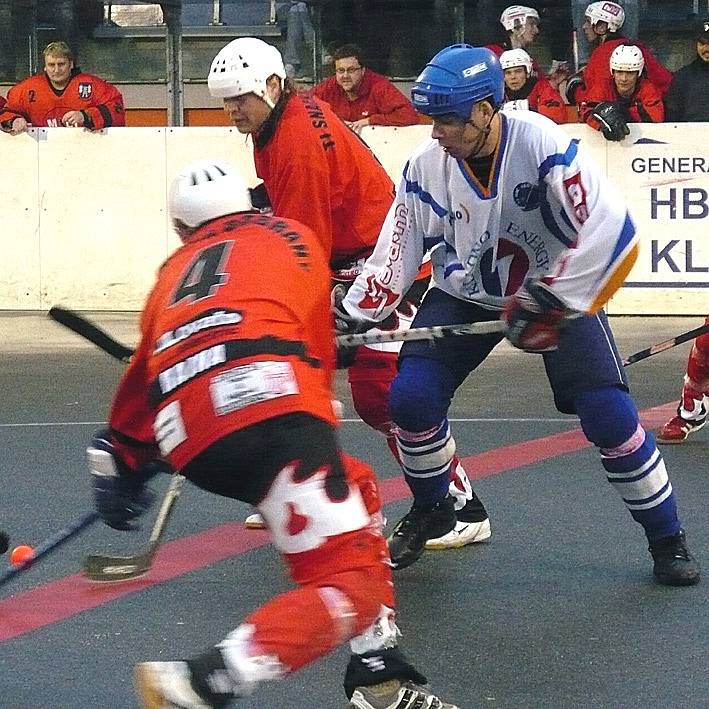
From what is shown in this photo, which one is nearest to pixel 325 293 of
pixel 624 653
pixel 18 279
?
pixel 624 653

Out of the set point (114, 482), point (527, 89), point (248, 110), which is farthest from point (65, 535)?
point (527, 89)

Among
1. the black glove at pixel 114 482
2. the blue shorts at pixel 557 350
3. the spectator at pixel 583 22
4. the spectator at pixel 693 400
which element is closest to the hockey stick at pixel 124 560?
the black glove at pixel 114 482

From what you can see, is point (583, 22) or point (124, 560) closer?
point (124, 560)

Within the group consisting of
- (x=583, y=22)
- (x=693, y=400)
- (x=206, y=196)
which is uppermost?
(x=206, y=196)

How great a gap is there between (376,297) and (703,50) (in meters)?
7.08

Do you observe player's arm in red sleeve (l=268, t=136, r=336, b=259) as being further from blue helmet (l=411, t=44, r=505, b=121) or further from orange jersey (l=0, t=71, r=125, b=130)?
orange jersey (l=0, t=71, r=125, b=130)

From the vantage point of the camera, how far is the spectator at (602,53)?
12001 mm

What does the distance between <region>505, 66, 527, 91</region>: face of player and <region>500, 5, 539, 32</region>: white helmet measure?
0.94 metres

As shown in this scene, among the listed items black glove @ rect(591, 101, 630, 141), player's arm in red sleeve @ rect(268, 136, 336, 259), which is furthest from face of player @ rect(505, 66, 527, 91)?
player's arm in red sleeve @ rect(268, 136, 336, 259)

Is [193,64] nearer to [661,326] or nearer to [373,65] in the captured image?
[373,65]

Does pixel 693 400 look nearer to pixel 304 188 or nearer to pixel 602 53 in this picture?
pixel 304 188

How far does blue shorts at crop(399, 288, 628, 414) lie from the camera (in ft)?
16.4

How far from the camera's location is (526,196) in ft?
16.3

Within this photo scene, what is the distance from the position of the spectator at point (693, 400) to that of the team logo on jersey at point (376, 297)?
2502mm
